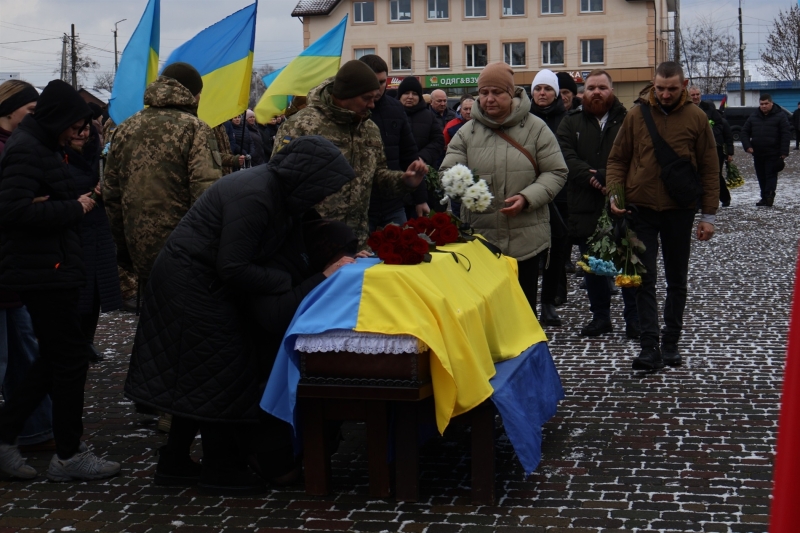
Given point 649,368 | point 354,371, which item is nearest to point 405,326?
point 354,371

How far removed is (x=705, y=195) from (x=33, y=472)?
477 centimetres

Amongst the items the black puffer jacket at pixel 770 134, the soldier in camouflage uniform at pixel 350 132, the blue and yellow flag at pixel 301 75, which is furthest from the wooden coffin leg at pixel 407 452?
the black puffer jacket at pixel 770 134

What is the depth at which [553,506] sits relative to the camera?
485cm

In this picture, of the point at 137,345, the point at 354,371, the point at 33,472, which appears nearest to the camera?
the point at 354,371

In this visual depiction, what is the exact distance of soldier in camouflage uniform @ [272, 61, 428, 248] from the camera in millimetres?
6266

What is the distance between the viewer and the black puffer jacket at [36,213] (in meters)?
5.15

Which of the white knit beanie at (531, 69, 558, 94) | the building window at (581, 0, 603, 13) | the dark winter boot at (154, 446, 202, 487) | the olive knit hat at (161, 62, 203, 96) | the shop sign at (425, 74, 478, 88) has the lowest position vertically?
the dark winter boot at (154, 446, 202, 487)

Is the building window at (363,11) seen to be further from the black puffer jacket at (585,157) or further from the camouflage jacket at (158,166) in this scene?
the camouflage jacket at (158,166)

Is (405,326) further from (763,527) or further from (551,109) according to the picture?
(551,109)

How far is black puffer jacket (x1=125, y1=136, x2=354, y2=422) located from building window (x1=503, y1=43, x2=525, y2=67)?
6746cm

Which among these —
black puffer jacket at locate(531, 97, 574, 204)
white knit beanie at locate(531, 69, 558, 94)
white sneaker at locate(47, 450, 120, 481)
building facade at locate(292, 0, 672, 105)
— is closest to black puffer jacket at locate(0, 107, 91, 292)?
white sneaker at locate(47, 450, 120, 481)

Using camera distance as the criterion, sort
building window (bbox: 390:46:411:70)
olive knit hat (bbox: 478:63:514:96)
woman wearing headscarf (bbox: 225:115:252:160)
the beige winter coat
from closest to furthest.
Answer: olive knit hat (bbox: 478:63:514:96)
the beige winter coat
woman wearing headscarf (bbox: 225:115:252:160)
building window (bbox: 390:46:411:70)

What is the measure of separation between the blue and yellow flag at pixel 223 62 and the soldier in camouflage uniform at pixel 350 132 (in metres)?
1.94

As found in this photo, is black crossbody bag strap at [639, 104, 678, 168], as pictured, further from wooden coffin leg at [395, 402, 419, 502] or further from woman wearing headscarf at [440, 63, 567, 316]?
wooden coffin leg at [395, 402, 419, 502]
